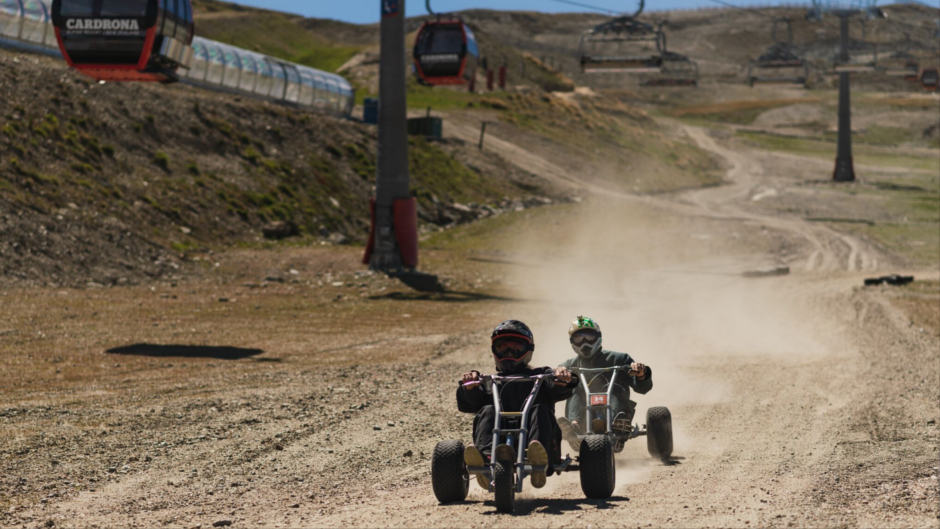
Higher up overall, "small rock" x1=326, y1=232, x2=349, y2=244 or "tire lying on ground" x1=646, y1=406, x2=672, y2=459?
"tire lying on ground" x1=646, y1=406, x2=672, y2=459

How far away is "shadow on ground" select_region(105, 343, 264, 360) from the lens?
73.2ft

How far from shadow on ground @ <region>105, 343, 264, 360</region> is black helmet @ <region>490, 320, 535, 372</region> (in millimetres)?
12552

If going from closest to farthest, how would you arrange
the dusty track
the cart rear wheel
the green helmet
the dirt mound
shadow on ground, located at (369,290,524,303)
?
1. the cart rear wheel
2. the dusty track
3. the green helmet
4. shadow on ground, located at (369,290,524,303)
5. the dirt mound

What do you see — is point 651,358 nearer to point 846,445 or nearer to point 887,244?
point 846,445

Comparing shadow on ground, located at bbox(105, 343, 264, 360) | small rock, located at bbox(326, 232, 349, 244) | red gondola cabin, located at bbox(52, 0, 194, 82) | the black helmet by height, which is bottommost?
small rock, located at bbox(326, 232, 349, 244)

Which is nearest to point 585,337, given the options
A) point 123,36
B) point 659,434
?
point 659,434

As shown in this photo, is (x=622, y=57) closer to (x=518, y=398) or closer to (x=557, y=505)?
(x=518, y=398)

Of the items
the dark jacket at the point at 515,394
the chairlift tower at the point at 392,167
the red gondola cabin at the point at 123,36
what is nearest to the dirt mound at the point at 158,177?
the chairlift tower at the point at 392,167

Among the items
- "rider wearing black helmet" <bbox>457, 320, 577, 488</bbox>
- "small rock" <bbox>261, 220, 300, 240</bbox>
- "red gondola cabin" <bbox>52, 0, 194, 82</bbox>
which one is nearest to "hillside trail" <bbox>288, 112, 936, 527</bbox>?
"rider wearing black helmet" <bbox>457, 320, 577, 488</bbox>

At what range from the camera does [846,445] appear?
13266 millimetres

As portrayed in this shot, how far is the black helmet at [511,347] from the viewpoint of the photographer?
412 inches

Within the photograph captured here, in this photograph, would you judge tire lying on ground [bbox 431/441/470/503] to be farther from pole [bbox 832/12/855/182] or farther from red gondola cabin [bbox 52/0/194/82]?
pole [bbox 832/12/855/182]

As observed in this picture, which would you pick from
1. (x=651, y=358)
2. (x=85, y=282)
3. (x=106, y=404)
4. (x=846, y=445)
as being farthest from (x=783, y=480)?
(x=85, y=282)

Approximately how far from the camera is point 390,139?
3644 centimetres
